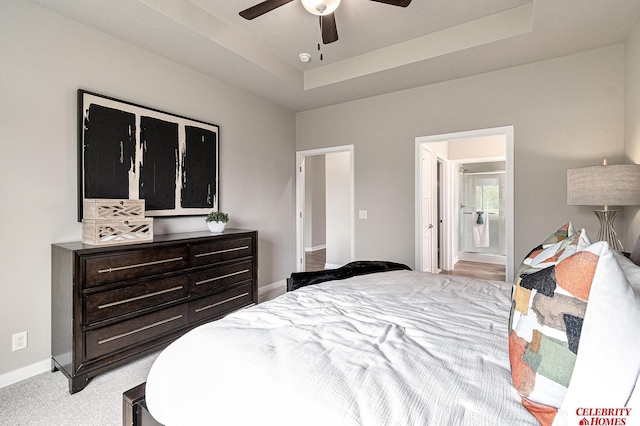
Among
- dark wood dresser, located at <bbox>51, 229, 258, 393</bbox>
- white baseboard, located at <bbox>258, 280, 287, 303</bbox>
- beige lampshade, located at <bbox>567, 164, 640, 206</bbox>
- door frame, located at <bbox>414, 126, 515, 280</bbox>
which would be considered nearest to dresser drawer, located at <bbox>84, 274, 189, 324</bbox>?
dark wood dresser, located at <bbox>51, 229, 258, 393</bbox>

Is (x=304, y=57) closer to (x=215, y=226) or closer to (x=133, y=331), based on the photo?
(x=215, y=226)

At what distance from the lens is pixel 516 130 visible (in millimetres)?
3273

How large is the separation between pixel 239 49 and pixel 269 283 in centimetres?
290

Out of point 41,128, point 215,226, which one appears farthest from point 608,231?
point 41,128

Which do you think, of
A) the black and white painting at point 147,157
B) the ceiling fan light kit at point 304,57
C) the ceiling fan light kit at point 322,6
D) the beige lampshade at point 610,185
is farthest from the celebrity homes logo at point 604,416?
the ceiling fan light kit at point 304,57

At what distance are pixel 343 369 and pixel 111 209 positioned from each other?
88.0 inches

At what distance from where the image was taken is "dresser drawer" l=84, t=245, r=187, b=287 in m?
2.11

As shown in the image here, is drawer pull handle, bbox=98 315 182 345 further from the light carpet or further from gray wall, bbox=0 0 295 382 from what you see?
gray wall, bbox=0 0 295 382

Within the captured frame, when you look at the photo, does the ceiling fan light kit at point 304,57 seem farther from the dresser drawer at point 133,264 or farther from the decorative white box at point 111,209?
the dresser drawer at point 133,264

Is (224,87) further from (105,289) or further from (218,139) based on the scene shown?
(105,289)

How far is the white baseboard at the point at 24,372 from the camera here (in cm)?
213

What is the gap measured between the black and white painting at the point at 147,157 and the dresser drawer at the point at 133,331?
937 millimetres

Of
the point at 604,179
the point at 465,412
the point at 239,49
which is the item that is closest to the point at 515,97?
the point at 604,179

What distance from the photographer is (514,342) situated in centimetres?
90
